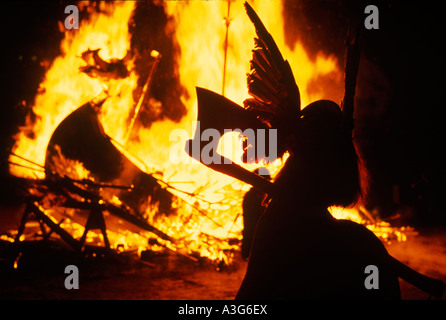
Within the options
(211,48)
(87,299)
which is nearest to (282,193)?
(87,299)

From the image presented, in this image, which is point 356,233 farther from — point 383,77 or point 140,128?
point 383,77

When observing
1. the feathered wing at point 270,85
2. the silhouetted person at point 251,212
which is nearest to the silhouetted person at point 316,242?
the feathered wing at point 270,85

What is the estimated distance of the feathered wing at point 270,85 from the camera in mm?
1309

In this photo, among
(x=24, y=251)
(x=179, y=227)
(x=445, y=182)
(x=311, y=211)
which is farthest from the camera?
(x=445, y=182)

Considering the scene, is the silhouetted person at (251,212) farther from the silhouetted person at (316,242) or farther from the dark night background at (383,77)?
the dark night background at (383,77)

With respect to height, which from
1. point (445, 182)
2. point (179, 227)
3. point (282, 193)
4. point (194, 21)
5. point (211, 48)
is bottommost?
point (282, 193)

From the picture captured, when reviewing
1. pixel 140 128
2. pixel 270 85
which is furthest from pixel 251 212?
pixel 140 128

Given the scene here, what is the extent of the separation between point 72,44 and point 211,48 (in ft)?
10.6

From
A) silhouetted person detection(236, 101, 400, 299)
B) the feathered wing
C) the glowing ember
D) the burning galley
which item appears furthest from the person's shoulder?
the glowing ember

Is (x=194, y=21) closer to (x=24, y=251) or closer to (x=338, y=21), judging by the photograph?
(x=338, y=21)

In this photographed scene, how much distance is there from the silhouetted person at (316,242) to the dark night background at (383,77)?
22.5ft

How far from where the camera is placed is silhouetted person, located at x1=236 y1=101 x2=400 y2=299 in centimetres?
108

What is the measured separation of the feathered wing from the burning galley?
12.6ft

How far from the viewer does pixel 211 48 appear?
25.0 feet
